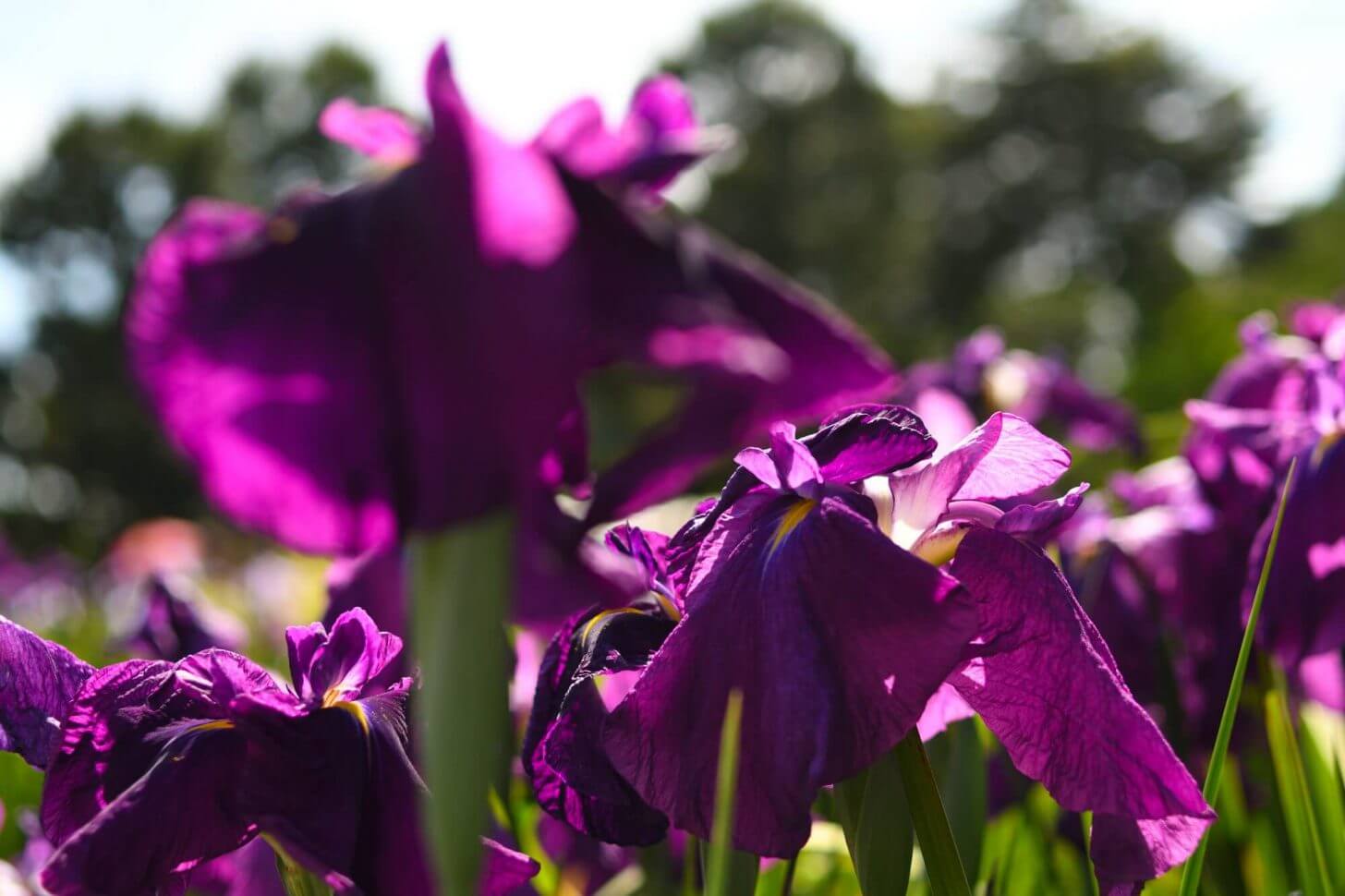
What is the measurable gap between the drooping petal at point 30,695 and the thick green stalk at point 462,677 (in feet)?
1.33

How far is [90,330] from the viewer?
1036 inches

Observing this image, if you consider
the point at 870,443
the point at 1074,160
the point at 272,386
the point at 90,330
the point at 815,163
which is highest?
the point at 272,386

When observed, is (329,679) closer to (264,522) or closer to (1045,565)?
(264,522)

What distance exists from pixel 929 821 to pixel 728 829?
12 centimetres

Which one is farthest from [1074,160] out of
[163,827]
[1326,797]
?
[163,827]

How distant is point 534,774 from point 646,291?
398mm

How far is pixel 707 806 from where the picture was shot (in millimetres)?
612

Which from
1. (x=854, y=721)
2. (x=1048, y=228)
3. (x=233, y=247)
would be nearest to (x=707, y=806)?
(x=854, y=721)

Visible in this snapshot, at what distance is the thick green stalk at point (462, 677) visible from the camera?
1.47 feet

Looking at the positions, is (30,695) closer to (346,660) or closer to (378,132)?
(346,660)

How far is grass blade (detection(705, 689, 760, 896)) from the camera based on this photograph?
507 mm

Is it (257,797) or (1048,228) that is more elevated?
(257,797)

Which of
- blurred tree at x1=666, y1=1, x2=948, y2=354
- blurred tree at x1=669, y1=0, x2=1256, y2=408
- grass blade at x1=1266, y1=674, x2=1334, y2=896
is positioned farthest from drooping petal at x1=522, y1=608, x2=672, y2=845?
blurred tree at x1=666, y1=1, x2=948, y2=354

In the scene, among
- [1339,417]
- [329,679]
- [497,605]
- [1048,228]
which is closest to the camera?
[497,605]
